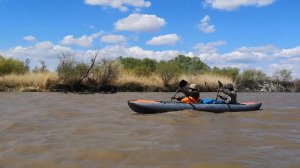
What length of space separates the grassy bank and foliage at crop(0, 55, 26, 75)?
15.2 feet

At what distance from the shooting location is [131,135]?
8.20 meters

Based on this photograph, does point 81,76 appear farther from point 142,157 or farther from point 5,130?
point 142,157

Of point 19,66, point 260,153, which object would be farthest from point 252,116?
point 19,66

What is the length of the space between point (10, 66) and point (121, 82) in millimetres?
10220

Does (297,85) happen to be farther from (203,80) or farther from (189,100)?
(189,100)

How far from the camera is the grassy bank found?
28.5m

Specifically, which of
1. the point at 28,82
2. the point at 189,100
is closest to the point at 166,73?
the point at 28,82

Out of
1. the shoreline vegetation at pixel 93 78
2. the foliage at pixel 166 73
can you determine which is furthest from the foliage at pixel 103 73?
the foliage at pixel 166 73

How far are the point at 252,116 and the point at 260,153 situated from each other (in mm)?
6520

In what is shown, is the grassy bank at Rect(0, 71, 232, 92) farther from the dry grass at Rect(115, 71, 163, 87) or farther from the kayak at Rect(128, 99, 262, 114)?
the kayak at Rect(128, 99, 262, 114)

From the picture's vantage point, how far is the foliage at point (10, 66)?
33600 millimetres

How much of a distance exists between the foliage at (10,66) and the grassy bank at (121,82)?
4.62 metres

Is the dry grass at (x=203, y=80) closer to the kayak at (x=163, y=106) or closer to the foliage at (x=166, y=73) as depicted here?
the foliage at (x=166, y=73)

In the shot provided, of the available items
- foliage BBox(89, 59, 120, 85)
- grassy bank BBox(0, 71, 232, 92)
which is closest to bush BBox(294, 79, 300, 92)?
grassy bank BBox(0, 71, 232, 92)
